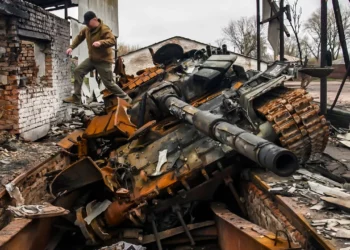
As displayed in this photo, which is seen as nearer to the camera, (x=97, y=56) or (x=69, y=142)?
(x=69, y=142)

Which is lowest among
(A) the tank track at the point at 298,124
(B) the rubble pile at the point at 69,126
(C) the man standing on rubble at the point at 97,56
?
(B) the rubble pile at the point at 69,126

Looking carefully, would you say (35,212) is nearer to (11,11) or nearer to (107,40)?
(107,40)

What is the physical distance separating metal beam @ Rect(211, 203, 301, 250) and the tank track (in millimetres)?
1139

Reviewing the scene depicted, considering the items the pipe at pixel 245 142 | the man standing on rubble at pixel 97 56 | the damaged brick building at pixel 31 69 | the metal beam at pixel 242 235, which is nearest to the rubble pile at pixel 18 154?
the damaged brick building at pixel 31 69

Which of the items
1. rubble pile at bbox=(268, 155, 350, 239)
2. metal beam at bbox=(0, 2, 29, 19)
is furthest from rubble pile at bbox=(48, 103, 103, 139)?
rubble pile at bbox=(268, 155, 350, 239)

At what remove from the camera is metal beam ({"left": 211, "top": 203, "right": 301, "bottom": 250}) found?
378 cm

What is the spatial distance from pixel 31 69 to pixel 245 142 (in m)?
6.41

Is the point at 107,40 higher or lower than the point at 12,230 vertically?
higher

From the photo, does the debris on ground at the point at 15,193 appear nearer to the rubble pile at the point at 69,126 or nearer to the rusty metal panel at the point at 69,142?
the rusty metal panel at the point at 69,142

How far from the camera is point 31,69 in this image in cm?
919

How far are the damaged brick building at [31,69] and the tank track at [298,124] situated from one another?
4314mm

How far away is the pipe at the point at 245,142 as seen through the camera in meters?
3.46

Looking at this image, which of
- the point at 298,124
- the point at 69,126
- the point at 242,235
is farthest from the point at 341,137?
the point at 69,126

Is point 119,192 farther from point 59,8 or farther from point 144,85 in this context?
point 59,8
